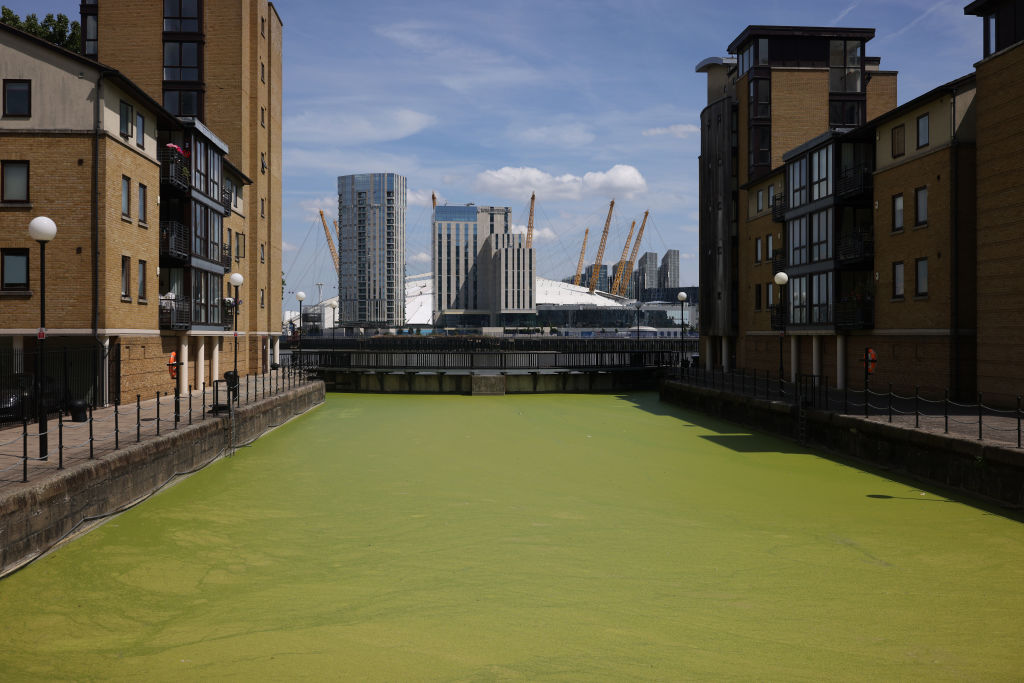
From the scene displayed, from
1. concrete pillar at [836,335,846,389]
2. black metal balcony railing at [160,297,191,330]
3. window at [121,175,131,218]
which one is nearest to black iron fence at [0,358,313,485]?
black metal balcony railing at [160,297,191,330]

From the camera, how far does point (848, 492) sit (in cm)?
1811

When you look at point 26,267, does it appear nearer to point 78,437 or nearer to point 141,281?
point 141,281

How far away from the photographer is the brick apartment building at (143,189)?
2484 cm

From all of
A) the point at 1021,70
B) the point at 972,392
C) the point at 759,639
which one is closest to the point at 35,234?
the point at 759,639

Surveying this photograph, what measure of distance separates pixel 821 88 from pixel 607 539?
1657 inches

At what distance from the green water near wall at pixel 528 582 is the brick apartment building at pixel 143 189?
9.37m

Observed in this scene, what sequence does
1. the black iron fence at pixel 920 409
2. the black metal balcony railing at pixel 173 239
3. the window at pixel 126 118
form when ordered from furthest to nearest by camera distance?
the black metal balcony railing at pixel 173 239 → the window at pixel 126 118 → the black iron fence at pixel 920 409

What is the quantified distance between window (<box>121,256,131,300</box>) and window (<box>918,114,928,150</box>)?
29486 mm

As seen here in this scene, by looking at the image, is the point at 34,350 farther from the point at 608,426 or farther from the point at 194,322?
the point at 608,426

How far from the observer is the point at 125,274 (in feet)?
88.4

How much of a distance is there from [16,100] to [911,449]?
2888cm

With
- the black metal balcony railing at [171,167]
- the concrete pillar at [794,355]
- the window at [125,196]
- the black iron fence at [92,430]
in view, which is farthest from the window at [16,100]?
the concrete pillar at [794,355]

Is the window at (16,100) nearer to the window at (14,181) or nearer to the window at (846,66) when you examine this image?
the window at (14,181)

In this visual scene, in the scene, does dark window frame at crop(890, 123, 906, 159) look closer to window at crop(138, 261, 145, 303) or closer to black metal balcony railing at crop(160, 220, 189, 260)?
black metal balcony railing at crop(160, 220, 189, 260)
